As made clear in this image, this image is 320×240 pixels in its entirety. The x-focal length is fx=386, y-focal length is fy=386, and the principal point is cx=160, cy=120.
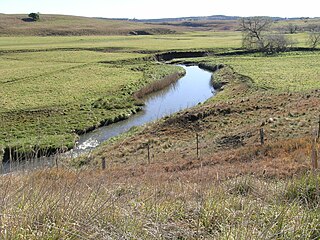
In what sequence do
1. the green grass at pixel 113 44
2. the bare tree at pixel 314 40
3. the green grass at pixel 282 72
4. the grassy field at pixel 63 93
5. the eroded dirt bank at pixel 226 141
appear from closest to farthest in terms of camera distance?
the eroded dirt bank at pixel 226 141 < the grassy field at pixel 63 93 < the green grass at pixel 282 72 < the bare tree at pixel 314 40 < the green grass at pixel 113 44

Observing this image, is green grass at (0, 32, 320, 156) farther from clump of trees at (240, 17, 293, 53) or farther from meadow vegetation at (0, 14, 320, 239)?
clump of trees at (240, 17, 293, 53)

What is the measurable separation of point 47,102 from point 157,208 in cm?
3139

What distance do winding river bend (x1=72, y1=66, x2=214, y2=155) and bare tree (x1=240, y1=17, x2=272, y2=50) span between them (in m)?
26.9

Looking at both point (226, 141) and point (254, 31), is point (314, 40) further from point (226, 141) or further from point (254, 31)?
point (226, 141)

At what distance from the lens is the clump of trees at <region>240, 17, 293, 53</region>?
3041 inches

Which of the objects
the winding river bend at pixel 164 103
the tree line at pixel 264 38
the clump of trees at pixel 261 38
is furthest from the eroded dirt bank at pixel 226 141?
the tree line at pixel 264 38

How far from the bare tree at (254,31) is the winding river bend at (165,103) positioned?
88.1 ft

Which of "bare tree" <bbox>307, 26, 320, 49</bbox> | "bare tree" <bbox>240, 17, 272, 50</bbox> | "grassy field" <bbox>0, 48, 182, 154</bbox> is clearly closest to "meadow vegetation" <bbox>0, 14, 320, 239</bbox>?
"grassy field" <bbox>0, 48, 182, 154</bbox>

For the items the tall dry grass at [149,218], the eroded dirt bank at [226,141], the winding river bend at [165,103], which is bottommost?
A: the winding river bend at [165,103]

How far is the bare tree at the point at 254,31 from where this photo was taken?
8125cm

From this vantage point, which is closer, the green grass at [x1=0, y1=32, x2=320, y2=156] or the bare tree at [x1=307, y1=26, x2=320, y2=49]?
the green grass at [x1=0, y1=32, x2=320, y2=156]

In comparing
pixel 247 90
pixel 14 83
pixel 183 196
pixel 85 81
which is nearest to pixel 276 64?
pixel 247 90

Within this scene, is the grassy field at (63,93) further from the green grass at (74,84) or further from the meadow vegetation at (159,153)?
the meadow vegetation at (159,153)

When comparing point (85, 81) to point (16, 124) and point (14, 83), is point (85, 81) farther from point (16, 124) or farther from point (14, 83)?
point (16, 124)
